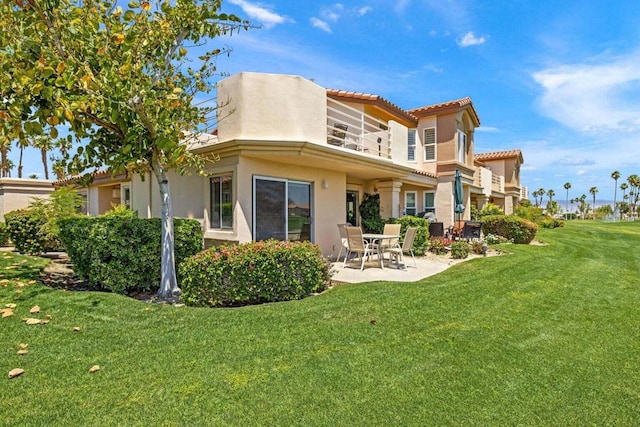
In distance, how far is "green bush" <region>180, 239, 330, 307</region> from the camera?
23.9 feet

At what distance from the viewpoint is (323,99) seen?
1142 centimetres

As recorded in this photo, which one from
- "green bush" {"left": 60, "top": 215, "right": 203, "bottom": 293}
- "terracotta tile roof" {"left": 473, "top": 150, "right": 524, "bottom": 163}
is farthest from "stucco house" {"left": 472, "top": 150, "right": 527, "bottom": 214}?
"green bush" {"left": 60, "top": 215, "right": 203, "bottom": 293}

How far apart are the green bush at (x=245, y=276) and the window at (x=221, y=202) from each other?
117 inches

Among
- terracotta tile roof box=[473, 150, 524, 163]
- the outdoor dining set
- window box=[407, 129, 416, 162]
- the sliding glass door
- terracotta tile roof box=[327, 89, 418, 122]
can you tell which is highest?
terracotta tile roof box=[473, 150, 524, 163]

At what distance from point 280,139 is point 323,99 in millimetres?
2491

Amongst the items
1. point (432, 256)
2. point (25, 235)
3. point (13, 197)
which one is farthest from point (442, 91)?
point (13, 197)

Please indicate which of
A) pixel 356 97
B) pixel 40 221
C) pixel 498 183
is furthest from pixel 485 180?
pixel 40 221

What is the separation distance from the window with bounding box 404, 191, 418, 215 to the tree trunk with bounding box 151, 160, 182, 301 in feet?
58.1

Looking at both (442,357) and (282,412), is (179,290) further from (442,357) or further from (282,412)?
(442,357)

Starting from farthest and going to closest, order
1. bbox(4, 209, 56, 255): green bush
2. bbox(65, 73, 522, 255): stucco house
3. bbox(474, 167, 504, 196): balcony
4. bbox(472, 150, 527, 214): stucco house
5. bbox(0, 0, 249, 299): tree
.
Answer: bbox(472, 150, 527, 214): stucco house, bbox(474, 167, 504, 196): balcony, bbox(4, 209, 56, 255): green bush, bbox(65, 73, 522, 255): stucco house, bbox(0, 0, 249, 299): tree

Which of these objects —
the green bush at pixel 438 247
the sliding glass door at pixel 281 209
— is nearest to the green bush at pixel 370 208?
the green bush at pixel 438 247

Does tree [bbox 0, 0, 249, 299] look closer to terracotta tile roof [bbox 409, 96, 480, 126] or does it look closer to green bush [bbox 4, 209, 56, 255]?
green bush [bbox 4, 209, 56, 255]

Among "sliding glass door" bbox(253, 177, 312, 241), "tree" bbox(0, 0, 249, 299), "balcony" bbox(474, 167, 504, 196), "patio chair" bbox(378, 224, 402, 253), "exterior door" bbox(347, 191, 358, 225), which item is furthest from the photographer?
"balcony" bbox(474, 167, 504, 196)

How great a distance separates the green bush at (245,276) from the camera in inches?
286
